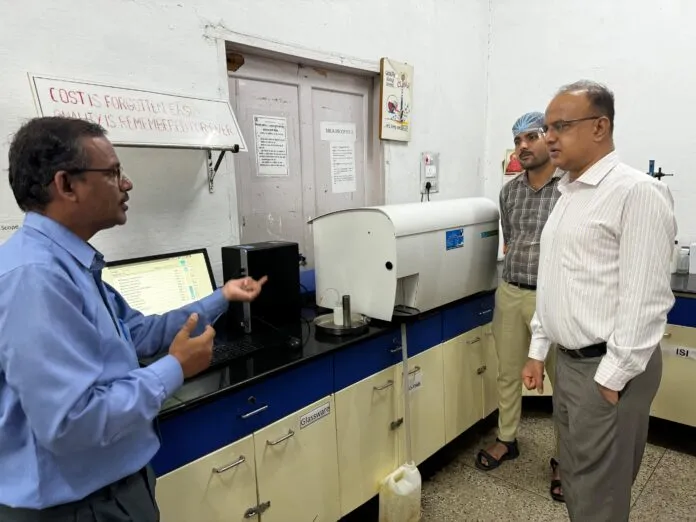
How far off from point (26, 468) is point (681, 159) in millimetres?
3236

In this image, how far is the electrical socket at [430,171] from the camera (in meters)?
2.94

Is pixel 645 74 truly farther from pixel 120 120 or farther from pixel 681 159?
pixel 120 120

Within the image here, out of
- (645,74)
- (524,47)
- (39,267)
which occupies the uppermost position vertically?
(524,47)

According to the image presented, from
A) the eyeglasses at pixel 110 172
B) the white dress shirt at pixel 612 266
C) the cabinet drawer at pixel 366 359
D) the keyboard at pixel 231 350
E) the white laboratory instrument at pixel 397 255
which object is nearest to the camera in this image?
the eyeglasses at pixel 110 172

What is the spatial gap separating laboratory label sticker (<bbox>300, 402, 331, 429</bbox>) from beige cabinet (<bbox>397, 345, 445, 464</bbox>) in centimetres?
42

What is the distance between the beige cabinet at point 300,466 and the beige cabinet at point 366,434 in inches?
1.8

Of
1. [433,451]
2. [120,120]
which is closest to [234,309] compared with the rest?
[120,120]

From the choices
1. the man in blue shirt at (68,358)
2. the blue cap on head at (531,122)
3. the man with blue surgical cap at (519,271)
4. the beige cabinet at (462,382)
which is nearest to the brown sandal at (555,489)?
the man with blue surgical cap at (519,271)

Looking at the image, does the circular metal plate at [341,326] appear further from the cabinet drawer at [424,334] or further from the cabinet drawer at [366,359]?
the cabinet drawer at [424,334]

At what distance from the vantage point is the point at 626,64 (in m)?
2.83

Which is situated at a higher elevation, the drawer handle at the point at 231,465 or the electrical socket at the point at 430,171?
the electrical socket at the point at 430,171

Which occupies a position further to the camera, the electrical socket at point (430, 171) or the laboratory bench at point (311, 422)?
the electrical socket at point (430, 171)

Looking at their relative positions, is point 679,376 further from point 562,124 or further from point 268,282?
point 268,282

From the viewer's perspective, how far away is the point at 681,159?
107 inches
